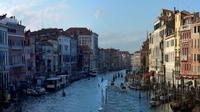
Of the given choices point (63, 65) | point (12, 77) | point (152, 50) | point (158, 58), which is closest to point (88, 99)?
point (12, 77)

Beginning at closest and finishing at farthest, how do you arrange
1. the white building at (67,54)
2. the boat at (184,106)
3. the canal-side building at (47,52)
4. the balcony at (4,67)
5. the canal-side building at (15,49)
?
the boat at (184,106), the balcony at (4,67), the canal-side building at (15,49), the canal-side building at (47,52), the white building at (67,54)

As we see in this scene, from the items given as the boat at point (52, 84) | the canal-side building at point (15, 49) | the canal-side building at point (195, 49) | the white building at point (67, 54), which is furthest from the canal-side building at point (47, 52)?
the canal-side building at point (195, 49)

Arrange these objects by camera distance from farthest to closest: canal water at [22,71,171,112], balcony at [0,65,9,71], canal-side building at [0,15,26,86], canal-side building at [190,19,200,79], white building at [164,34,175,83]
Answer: canal-side building at [0,15,26,86], white building at [164,34,175,83], balcony at [0,65,9,71], canal-side building at [190,19,200,79], canal water at [22,71,171,112]

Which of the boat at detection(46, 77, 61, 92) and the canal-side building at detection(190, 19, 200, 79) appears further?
the boat at detection(46, 77, 61, 92)

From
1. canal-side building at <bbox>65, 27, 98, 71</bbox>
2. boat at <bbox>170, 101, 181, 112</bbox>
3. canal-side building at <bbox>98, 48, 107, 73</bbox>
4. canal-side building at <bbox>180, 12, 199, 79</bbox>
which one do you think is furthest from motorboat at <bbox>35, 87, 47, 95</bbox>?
canal-side building at <bbox>98, 48, 107, 73</bbox>

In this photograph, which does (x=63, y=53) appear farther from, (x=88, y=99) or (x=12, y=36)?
(x=88, y=99)

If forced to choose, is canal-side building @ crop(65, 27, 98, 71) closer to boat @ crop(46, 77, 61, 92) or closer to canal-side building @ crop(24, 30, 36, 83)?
canal-side building @ crop(24, 30, 36, 83)

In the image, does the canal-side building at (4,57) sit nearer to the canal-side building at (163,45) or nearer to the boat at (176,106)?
the canal-side building at (163,45)

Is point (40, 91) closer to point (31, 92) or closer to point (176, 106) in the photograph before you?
point (31, 92)

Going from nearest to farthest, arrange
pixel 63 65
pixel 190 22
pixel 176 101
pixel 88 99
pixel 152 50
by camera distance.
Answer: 1. pixel 176 101
2. pixel 190 22
3. pixel 88 99
4. pixel 152 50
5. pixel 63 65

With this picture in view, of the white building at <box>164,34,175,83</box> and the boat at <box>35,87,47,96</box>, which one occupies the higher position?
the white building at <box>164,34,175,83</box>

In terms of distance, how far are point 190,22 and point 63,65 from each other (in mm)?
50684

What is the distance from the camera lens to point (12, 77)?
57562 mm

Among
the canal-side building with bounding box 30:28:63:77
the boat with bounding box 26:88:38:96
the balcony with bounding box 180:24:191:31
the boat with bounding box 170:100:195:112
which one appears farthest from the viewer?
the canal-side building with bounding box 30:28:63:77
